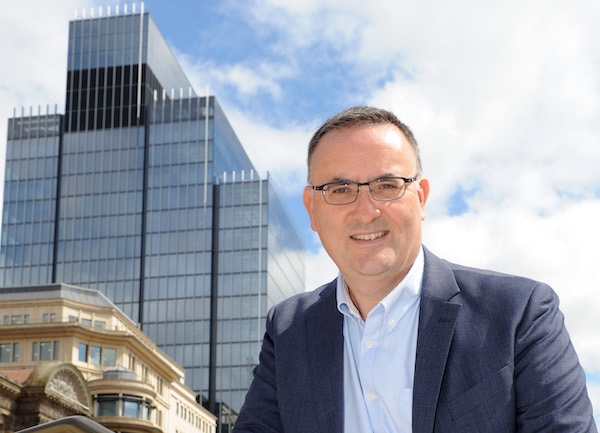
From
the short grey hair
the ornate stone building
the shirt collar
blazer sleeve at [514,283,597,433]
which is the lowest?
blazer sleeve at [514,283,597,433]

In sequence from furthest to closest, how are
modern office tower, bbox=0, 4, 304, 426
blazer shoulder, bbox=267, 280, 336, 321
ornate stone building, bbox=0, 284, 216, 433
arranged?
modern office tower, bbox=0, 4, 304, 426, ornate stone building, bbox=0, 284, 216, 433, blazer shoulder, bbox=267, 280, 336, 321

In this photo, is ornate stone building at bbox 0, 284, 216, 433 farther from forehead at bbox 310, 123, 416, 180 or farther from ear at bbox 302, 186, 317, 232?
forehead at bbox 310, 123, 416, 180

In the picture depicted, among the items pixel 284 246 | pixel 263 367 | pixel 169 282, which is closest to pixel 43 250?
pixel 169 282

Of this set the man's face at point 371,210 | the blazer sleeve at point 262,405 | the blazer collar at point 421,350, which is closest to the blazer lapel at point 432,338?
the blazer collar at point 421,350

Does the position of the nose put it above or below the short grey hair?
below

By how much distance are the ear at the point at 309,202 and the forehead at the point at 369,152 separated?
149mm

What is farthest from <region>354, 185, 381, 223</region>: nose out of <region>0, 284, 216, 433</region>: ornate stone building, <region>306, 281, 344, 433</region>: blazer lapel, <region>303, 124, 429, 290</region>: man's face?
<region>0, 284, 216, 433</region>: ornate stone building

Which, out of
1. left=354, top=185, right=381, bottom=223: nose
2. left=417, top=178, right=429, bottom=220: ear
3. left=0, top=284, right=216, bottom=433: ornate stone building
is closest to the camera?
left=354, top=185, right=381, bottom=223: nose

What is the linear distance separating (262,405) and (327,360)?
25 cm

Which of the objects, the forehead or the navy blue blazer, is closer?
the navy blue blazer

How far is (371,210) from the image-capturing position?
2330 mm

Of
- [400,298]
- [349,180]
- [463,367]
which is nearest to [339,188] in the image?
[349,180]

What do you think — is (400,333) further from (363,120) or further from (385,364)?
(363,120)

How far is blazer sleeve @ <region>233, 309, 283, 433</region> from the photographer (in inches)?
99.7
